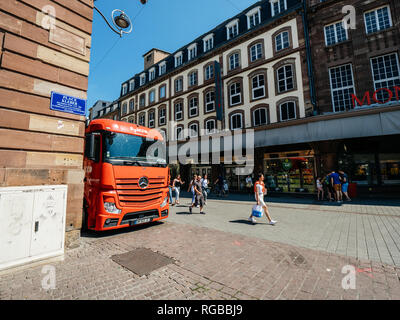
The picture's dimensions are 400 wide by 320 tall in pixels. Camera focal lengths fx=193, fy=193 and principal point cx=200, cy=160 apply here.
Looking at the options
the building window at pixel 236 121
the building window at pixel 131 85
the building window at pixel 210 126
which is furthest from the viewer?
the building window at pixel 131 85

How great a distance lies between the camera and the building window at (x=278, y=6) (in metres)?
16.3

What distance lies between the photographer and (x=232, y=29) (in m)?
19.7

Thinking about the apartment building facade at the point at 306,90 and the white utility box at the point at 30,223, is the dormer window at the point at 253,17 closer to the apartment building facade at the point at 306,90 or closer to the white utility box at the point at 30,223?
the apartment building facade at the point at 306,90

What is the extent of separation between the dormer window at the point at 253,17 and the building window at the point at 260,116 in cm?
809

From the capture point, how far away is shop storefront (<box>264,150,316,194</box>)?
47.8ft

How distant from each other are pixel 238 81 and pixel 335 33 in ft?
25.5

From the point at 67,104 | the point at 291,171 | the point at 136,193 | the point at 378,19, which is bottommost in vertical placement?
the point at 136,193

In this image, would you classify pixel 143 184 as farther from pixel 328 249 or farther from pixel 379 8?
pixel 379 8

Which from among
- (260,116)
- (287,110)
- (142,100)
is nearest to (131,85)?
(142,100)

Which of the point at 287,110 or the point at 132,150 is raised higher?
the point at 287,110

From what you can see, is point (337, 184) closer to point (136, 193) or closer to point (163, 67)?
point (136, 193)

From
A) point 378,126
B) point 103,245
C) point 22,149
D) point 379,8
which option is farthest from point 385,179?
point 22,149

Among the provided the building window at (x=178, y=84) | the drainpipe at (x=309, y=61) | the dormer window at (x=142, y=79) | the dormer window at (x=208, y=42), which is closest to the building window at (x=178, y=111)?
the building window at (x=178, y=84)
